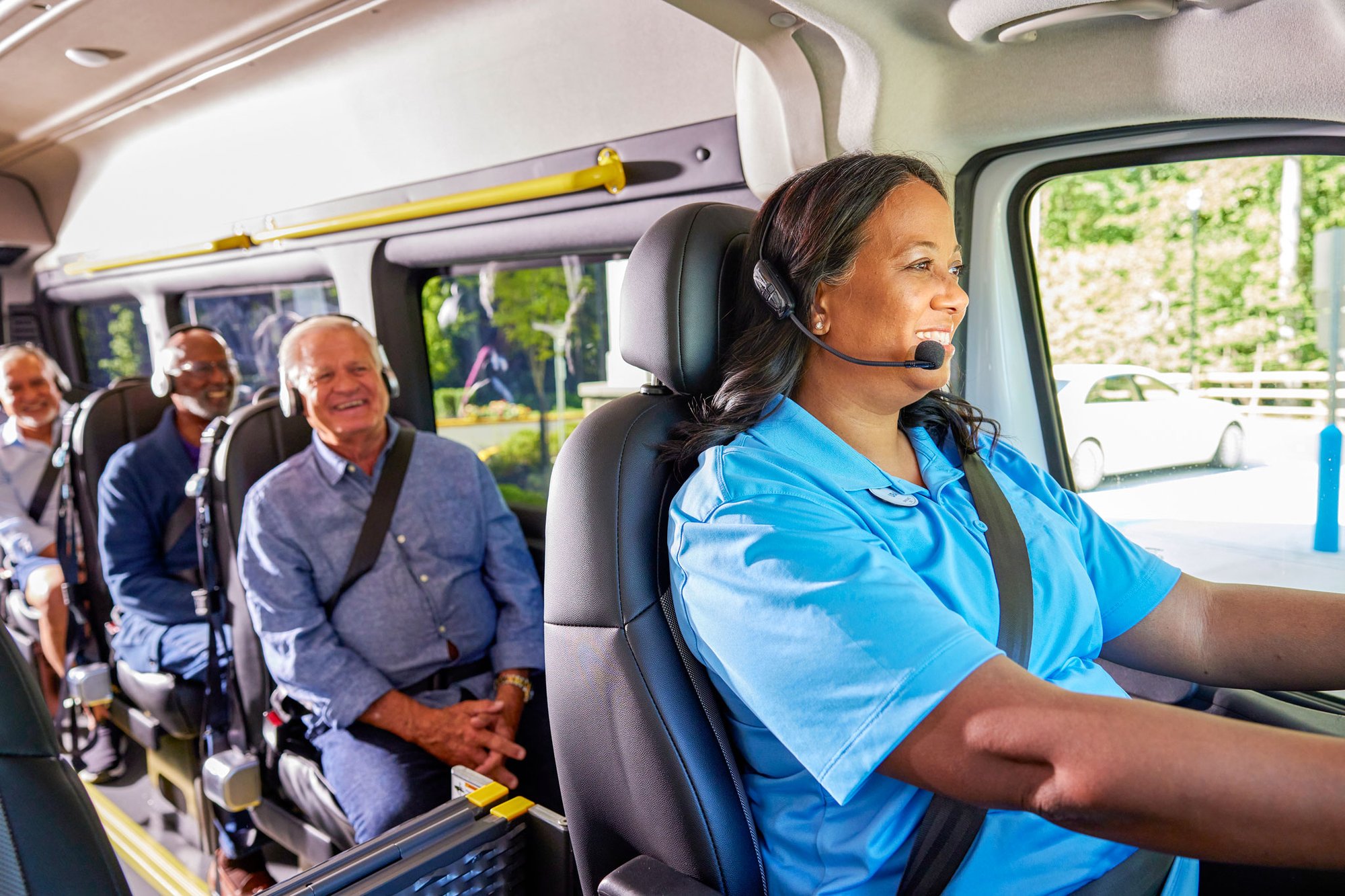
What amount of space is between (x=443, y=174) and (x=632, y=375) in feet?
3.13

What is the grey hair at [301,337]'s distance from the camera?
252 centimetres

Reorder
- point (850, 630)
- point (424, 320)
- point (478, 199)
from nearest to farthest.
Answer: point (850, 630) → point (478, 199) → point (424, 320)

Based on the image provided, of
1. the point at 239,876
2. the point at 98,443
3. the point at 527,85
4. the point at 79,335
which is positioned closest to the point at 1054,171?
the point at 527,85

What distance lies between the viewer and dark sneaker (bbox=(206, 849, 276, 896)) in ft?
8.15

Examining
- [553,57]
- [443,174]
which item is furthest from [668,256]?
[443,174]

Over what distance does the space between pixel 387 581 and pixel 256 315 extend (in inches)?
124

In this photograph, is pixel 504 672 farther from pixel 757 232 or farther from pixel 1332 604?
pixel 1332 604

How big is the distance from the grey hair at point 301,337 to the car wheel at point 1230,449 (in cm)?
209

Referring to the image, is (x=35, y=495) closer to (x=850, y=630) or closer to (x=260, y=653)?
(x=260, y=653)

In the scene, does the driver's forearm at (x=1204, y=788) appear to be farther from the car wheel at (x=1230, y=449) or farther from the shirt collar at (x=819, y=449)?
the car wheel at (x=1230, y=449)

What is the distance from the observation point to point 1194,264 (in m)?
1.85

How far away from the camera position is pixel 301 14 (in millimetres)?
2883

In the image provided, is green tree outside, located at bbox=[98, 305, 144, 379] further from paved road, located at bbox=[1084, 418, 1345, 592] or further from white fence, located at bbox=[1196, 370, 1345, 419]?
white fence, located at bbox=[1196, 370, 1345, 419]

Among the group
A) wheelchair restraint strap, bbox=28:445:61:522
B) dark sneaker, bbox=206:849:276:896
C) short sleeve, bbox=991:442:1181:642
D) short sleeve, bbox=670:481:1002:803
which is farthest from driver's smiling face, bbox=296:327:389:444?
wheelchair restraint strap, bbox=28:445:61:522
